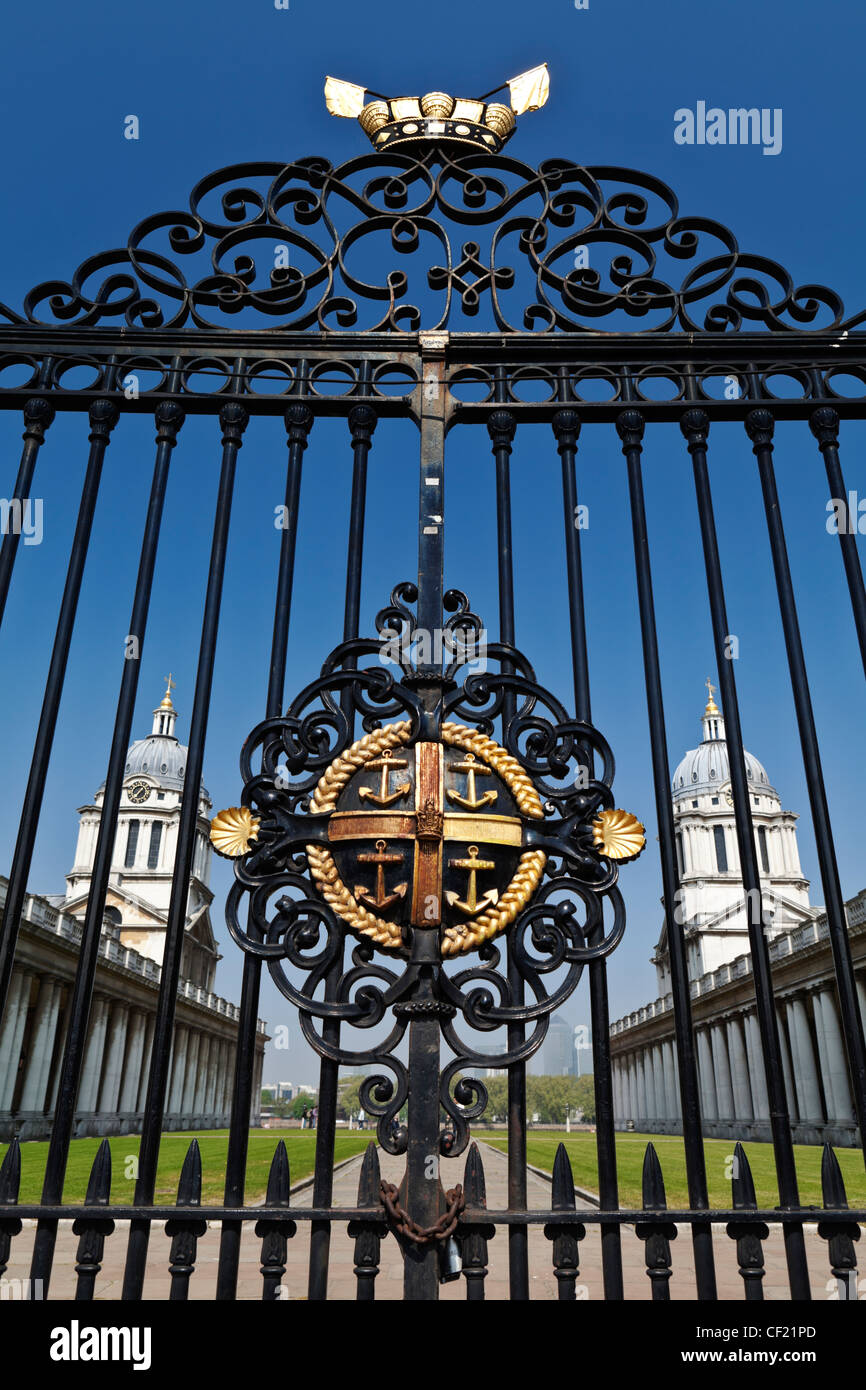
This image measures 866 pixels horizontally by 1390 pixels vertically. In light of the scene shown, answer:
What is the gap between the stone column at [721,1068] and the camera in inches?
1929

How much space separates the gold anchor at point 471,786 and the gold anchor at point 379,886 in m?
0.38

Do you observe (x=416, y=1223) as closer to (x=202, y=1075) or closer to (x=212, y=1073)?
(x=202, y=1075)

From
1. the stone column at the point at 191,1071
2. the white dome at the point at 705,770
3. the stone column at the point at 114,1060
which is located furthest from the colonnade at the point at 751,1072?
the stone column at the point at 191,1071

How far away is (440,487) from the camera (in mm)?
5289

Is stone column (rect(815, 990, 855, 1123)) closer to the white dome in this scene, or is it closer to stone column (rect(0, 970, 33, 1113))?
stone column (rect(0, 970, 33, 1113))

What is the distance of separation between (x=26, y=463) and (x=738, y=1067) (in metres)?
48.1

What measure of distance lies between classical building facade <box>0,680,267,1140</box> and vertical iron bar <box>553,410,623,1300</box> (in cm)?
1634

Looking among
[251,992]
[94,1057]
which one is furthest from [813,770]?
[94,1057]

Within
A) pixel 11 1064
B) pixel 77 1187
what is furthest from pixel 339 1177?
pixel 11 1064

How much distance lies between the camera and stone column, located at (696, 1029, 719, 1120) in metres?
51.2

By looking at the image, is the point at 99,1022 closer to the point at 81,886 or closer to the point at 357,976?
the point at 81,886

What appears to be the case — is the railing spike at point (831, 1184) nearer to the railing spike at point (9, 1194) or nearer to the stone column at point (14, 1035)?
the railing spike at point (9, 1194)
